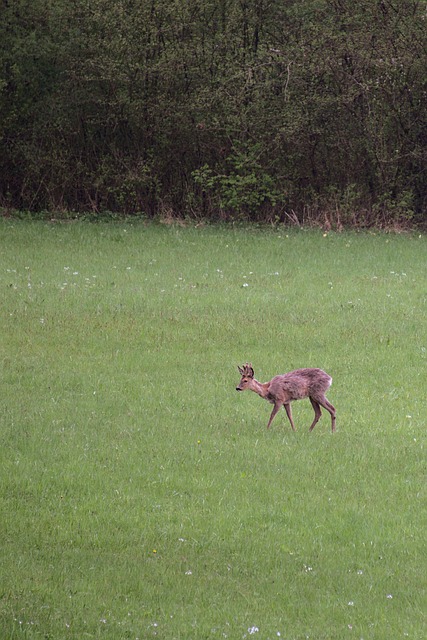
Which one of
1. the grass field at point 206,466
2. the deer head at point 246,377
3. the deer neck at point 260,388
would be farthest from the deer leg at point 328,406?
the deer head at point 246,377

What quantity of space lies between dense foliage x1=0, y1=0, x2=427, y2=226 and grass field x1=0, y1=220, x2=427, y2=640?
516 inches

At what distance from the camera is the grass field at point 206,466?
6.39 meters

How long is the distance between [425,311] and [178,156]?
675 inches

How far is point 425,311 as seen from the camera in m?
17.6

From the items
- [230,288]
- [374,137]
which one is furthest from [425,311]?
[374,137]

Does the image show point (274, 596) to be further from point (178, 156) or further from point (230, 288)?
point (178, 156)

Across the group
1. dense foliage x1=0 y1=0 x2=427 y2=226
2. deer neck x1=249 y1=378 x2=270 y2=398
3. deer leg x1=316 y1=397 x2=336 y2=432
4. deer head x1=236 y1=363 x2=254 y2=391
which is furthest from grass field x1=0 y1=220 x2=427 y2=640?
dense foliage x1=0 y1=0 x2=427 y2=226

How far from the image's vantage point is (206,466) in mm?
9234

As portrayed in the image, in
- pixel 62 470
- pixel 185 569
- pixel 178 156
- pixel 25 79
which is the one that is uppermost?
pixel 185 569

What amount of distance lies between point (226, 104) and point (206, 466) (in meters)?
24.2

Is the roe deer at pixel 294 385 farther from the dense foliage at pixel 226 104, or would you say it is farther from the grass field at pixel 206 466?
the dense foliage at pixel 226 104

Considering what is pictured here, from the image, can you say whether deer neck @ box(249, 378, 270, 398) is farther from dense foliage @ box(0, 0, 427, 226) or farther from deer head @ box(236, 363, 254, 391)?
dense foliage @ box(0, 0, 427, 226)

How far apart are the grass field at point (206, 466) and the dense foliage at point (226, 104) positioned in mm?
13110

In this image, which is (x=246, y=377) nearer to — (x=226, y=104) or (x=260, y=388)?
(x=260, y=388)
